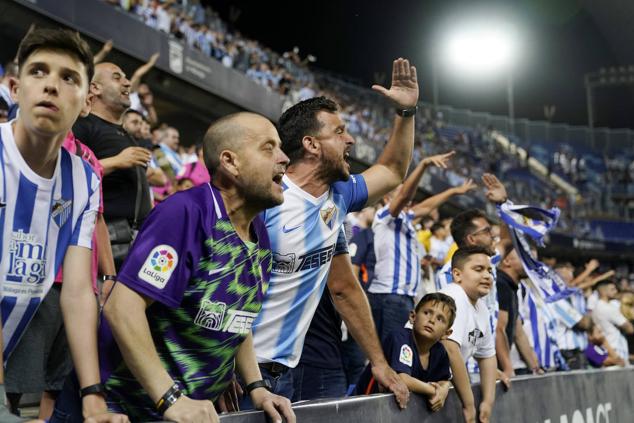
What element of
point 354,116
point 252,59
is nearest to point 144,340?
point 252,59

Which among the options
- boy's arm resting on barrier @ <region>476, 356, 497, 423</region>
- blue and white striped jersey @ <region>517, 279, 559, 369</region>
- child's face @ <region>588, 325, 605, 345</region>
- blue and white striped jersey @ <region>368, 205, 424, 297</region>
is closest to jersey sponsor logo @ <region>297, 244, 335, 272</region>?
boy's arm resting on barrier @ <region>476, 356, 497, 423</region>

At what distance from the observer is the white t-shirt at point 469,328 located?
4.83 metres

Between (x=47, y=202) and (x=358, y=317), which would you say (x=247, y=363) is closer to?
(x=47, y=202)

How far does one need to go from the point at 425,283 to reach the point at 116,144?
5499 mm

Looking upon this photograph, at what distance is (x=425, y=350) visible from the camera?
443 centimetres

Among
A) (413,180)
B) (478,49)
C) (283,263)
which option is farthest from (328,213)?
(478,49)

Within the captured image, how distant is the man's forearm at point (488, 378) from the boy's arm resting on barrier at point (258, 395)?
7.80 feet

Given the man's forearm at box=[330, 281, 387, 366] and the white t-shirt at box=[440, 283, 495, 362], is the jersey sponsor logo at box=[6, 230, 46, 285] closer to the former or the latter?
the man's forearm at box=[330, 281, 387, 366]

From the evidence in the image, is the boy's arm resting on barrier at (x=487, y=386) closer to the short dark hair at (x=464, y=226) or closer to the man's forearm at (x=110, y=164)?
the short dark hair at (x=464, y=226)

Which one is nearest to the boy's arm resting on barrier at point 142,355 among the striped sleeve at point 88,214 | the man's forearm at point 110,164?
the striped sleeve at point 88,214

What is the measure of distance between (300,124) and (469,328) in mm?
1922

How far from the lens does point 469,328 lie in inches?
194

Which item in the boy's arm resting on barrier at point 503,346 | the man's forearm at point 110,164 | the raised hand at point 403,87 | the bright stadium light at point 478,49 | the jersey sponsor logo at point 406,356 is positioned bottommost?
the jersey sponsor logo at point 406,356

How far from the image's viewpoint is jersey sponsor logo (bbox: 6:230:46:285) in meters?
2.36
